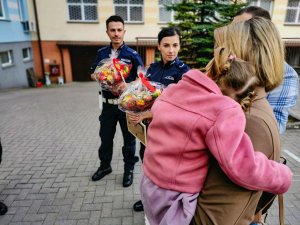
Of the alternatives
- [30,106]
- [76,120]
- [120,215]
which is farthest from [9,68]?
[120,215]

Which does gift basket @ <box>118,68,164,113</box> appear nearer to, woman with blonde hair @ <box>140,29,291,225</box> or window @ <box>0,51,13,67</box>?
woman with blonde hair @ <box>140,29,291,225</box>

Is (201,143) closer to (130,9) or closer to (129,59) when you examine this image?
(129,59)

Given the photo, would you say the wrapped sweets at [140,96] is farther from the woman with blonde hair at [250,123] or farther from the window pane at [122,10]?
the window pane at [122,10]

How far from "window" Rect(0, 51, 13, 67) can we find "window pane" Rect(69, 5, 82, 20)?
3861 millimetres

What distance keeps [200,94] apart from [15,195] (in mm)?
3327

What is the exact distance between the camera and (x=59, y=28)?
13.7 m

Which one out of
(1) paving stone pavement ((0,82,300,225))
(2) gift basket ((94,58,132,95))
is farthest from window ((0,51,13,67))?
(2) gift basket ((94,58,132,95))

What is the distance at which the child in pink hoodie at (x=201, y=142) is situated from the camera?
3.33 ft

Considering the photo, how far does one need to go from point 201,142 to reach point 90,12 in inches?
562

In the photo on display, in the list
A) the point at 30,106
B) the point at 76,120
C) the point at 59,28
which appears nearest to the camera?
the point at 76,120

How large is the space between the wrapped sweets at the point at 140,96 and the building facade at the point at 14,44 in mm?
11126

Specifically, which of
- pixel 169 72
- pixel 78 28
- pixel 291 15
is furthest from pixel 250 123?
pixel 291 15

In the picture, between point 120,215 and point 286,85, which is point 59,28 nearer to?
point 120,215

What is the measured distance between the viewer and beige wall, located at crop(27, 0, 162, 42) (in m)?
13.3
